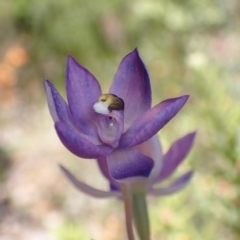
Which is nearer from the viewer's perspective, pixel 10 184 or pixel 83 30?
pixel 10 184

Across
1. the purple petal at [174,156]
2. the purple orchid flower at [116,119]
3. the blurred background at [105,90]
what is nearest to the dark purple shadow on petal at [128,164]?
the purple orchid flower at [116,119]

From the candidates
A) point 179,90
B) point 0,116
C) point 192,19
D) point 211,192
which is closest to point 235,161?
point 211,192

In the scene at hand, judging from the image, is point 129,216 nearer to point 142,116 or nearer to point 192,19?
point 142,116

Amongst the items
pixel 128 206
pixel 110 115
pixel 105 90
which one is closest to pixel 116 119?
pixel 110 115

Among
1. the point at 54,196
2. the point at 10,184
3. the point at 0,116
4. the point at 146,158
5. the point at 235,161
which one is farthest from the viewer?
the point at 0,116

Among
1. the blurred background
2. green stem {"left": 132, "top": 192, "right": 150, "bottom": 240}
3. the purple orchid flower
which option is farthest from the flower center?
the blurred background

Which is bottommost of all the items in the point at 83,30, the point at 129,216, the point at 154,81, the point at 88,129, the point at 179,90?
the point at 129,216

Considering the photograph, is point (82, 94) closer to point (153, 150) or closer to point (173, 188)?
point (153, 150)

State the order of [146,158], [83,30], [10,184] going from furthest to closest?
[83,30], [10,184], [146,158]
